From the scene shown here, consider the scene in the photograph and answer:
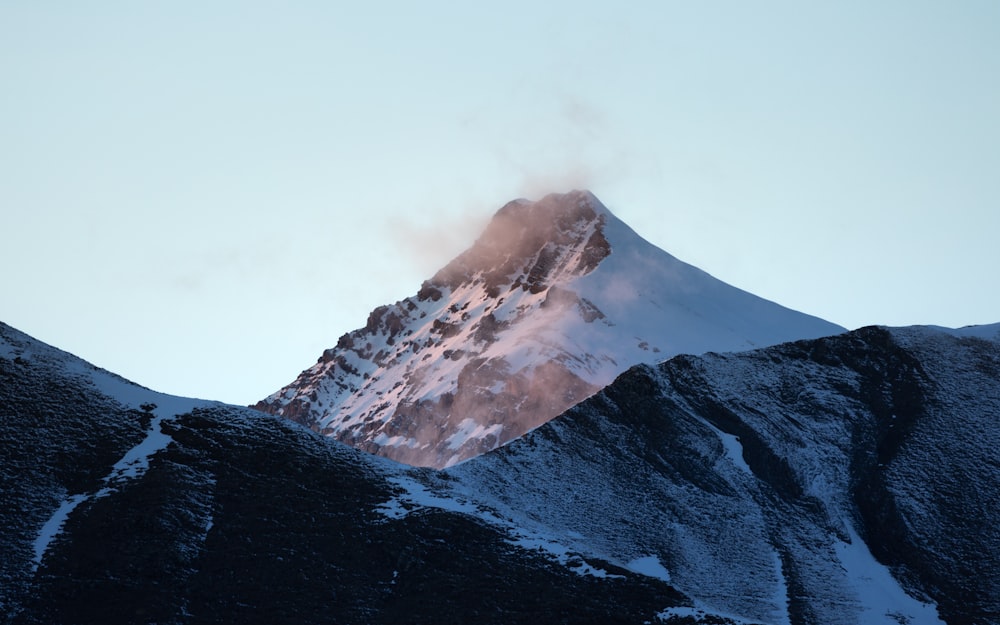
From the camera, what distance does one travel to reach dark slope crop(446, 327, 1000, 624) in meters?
110

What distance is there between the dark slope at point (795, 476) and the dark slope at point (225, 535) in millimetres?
11425

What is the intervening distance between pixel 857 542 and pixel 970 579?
35.8 ft

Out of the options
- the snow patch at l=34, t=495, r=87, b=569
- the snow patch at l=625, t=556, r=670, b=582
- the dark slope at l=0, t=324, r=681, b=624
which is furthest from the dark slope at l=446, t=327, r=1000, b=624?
the snow patch at l=34, t=495, r=87, b=569

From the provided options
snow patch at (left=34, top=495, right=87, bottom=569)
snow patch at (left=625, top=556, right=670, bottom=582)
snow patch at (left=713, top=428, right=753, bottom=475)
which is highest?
snow patch at (left=713, top=428, right=753, bottom=475)

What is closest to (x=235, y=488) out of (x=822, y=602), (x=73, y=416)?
(x=73, y=416)

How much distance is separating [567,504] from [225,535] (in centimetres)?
3241

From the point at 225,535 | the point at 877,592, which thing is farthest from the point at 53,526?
the point at 877,592

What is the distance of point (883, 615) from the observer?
107m

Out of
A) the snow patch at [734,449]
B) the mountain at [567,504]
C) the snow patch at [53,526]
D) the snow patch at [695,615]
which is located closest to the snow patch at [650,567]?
the mountain at [567,504]

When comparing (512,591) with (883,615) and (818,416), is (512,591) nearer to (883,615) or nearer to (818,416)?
(883,615)

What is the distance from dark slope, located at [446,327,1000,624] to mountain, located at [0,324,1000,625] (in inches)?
8.9

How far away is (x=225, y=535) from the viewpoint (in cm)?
9775

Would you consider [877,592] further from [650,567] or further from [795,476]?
[650,567]

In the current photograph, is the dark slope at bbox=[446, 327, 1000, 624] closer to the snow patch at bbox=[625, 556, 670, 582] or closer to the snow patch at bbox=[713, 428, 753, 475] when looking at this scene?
the snow patch at bbox=[713, 428, 753, 475]
